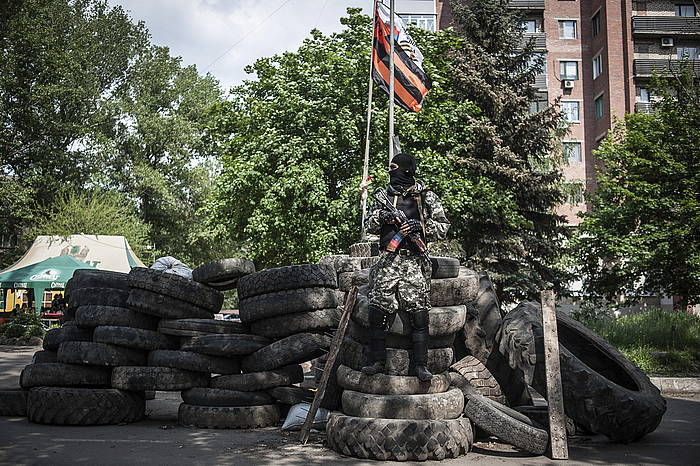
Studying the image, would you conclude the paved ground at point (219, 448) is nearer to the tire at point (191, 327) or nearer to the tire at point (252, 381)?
the tire at point (252, 381)

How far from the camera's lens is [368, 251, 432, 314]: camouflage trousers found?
6.59 meters

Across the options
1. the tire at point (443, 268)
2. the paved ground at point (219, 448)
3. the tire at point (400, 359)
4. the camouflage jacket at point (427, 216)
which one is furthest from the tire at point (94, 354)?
the tire at point (443, 268)

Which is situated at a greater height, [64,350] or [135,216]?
[135,216]

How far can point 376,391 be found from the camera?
20.9ft

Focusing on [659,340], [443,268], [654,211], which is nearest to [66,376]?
[443,268]

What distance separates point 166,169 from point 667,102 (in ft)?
112

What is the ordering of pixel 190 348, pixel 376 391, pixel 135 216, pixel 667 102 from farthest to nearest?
1. pixel 135 216
2. pixel 667 102
3. pixel 190 348
4. pixel 376 391

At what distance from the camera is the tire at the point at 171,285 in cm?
806

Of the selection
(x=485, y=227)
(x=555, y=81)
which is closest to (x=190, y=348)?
(x=485, y=227)

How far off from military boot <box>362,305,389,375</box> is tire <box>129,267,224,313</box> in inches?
110

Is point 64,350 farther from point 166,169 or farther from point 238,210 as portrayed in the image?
point 166,169

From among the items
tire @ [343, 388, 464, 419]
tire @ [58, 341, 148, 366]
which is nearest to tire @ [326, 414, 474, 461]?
tire @ [343, 388, 464, 419]

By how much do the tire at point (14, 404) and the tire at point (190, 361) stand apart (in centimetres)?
175

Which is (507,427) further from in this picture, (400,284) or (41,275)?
(41,275)
